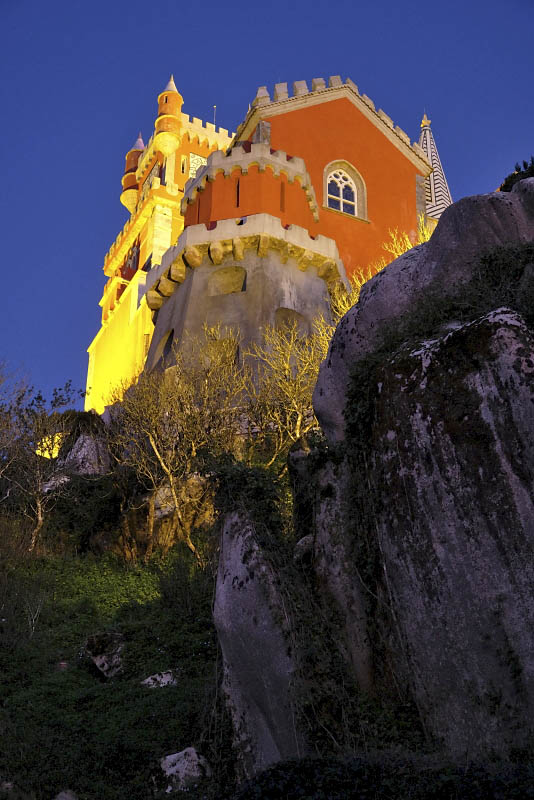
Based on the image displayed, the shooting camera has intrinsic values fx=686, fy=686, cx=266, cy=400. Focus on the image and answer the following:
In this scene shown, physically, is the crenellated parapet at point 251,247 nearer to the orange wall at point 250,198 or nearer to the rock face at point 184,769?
the orange wall at point 250,198

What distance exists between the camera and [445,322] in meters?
8.21

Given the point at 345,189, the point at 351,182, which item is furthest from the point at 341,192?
the point at 351,182

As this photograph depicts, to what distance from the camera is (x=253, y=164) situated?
2667 cm

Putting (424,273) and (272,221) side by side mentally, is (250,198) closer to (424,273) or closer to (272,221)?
(272,221)

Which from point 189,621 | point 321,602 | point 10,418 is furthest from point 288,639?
point 10,418

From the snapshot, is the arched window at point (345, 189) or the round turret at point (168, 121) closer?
the arched window at point (345, 189)

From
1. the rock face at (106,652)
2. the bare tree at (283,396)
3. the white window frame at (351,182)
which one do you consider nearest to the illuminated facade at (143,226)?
the white window frame at (351,182)

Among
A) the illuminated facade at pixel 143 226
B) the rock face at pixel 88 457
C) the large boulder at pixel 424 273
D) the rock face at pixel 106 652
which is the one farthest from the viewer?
the illuminated facade at pixel 143 226

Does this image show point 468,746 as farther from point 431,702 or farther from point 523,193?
point 523,193

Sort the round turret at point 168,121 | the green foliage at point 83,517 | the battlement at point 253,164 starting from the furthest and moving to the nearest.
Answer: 1. the round turret at point 168,121
2. the battlement at point 253,164
3. the green foliage at point 83,517

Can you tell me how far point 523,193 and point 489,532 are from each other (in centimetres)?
541

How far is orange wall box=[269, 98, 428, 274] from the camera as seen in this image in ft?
96.1

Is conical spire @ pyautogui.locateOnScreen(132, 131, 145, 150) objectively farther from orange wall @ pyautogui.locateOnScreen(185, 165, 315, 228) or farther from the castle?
orange wall @ pyautogui.locateOnScreen(185, 165, 315, 228)

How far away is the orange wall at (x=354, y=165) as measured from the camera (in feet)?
96.1
